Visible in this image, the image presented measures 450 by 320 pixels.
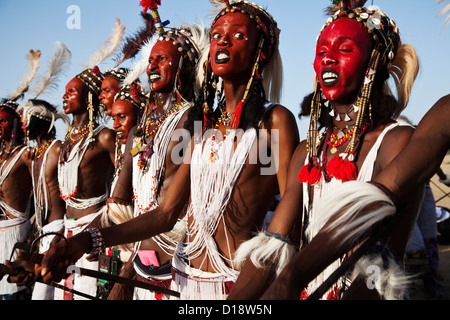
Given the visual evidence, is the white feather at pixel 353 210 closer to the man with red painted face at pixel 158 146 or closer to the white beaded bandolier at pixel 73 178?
the man with red painted face at pixel 158 146

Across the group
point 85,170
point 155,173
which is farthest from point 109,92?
point 155,173

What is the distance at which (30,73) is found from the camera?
294 inches

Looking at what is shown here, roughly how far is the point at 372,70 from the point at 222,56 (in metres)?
0.97

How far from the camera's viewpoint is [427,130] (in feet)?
6.17

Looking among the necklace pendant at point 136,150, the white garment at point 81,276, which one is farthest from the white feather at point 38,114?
the necklace pendant at point 136,150

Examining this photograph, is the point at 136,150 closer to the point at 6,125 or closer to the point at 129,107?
the point at 129,107

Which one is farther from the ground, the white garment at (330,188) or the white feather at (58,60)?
the white feather at (58,60)

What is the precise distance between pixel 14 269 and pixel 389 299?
1.74m

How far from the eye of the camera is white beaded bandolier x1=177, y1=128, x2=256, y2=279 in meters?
2.78

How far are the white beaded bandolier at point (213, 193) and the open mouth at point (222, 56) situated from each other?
441 mm

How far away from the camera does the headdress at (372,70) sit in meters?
2.25

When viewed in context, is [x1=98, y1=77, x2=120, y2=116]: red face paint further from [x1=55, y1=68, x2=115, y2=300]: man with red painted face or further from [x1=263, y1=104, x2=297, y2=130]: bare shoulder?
[x1=263, y1=104, x2=297, y2=130]: bare shoulder

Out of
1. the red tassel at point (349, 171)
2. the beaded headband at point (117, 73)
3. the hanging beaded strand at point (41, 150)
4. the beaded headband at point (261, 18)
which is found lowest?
the red tassel at point (349, 171)
